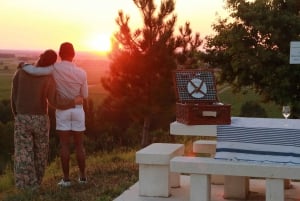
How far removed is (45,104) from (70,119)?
38 centimetres

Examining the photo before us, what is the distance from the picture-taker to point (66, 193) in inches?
227

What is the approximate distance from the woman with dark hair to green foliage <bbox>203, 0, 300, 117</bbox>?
5603 millimetres

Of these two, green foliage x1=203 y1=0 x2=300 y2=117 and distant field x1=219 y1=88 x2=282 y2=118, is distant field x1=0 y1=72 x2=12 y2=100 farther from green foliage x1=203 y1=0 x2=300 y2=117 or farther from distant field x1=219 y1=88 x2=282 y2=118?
green foliage x1=203 y1=0 x2=300 y2=117

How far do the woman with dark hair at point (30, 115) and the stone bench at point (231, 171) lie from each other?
164 cm

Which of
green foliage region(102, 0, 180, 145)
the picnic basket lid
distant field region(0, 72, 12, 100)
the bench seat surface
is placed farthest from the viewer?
distant field region(0, 72, 12, 100)

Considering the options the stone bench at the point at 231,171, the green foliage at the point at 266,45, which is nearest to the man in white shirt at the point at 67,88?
the stone bench at the point at 231,171

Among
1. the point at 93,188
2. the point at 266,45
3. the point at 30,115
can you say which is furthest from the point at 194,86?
the point at 266,45

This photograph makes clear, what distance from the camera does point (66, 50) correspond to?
600 centimetres

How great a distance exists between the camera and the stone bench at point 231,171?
4.75 metres

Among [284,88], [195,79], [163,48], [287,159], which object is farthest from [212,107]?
[163,48]

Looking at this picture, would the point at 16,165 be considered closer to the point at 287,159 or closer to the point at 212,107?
the point at 212,107

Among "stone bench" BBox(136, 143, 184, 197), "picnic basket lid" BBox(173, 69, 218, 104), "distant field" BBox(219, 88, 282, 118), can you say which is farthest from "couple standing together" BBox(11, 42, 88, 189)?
"distant field" BBox(219, 88, 282, 118)

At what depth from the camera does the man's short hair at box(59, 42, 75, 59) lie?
5984 millimetres

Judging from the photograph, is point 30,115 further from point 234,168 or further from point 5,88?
point 5,88
